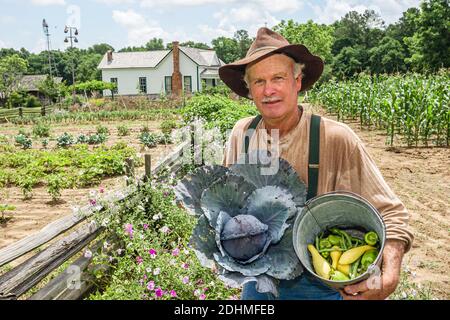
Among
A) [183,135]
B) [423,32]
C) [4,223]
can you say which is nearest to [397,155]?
[183,135]

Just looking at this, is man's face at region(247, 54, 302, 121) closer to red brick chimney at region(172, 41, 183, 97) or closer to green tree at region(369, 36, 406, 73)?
red brick chimney at region(172, 41, 183, 97)

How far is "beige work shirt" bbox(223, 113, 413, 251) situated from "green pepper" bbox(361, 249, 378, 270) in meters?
0.13

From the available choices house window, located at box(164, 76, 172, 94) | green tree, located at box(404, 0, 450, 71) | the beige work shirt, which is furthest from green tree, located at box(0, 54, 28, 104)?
the beige work shirt

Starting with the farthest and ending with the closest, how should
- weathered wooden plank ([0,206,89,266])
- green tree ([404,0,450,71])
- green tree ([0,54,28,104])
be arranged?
green tree ([0,54,28,104]) < green tree ([404,0,450,71]) < weathered wooden plank ([0,206,89,266])

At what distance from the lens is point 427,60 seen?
35.2 meters

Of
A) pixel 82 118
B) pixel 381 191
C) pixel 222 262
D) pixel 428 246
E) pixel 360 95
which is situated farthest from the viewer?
pixel 82 118

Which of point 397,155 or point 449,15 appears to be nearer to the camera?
point 397,155

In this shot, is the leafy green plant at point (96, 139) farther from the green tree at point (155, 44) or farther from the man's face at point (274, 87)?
the green tree at point (155, 44)

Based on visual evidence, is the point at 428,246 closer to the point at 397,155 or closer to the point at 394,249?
the point at 394,249

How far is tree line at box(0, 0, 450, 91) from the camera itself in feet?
112

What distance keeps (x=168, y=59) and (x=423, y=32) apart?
21087mm

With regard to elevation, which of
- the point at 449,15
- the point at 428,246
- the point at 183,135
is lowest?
the point at 428,246

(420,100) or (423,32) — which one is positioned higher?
(423,32)

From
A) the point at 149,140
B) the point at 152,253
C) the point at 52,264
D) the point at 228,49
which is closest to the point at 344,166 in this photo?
the point at 152,253
